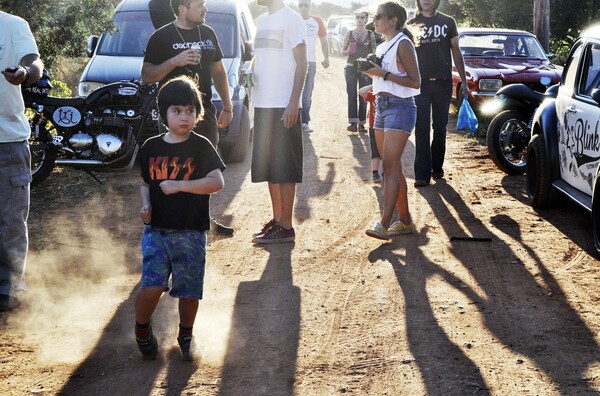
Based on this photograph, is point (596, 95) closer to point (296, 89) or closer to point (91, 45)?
point (296, 89)

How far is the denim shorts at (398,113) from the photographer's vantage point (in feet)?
27.2

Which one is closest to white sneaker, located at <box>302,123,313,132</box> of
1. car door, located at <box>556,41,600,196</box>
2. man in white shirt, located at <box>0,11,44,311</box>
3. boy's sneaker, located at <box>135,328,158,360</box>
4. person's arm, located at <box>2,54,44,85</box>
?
car door, located at <box>556,41,600,196</box>

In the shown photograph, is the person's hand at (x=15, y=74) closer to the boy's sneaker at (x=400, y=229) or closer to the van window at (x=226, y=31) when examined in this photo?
the boy's sneaker at (x=400, y=229)

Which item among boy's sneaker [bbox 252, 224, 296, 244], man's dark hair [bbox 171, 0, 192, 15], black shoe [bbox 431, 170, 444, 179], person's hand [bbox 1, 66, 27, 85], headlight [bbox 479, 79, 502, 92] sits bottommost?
black shoe [bbox 431, 170, 444, 179]

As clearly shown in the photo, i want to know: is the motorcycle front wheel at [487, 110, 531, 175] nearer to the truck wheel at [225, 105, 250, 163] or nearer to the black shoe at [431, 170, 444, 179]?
the black shoe at [431, 170, 444, 179]

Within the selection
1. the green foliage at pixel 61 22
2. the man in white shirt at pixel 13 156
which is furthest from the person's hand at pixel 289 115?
the green foliage at pixel 61 22

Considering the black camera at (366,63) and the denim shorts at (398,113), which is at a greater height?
the black camera at (366,63)

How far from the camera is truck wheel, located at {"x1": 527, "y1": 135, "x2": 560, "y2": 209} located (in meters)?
9.42

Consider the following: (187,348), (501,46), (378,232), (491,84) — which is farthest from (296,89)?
(501,46)

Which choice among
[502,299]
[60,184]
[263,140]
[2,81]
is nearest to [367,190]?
→ [263,140]

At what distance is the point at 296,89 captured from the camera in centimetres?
812

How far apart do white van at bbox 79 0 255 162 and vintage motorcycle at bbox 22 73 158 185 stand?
1360 millimetres

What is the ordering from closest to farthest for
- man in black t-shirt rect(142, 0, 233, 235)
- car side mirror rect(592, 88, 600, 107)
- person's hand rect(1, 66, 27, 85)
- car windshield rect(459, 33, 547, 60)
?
person's hand rect(1, 66, 27, 85) < man in black t-shirt rect(142, 0, 233, 235) < car side mirror rect(592, 88, 600, 107) < car windshield rect(459, 33, 547, 60)

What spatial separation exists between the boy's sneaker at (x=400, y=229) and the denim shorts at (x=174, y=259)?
344cm
